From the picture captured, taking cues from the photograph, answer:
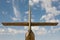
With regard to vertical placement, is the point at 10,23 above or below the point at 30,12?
below

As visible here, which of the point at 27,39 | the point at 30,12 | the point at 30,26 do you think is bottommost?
the point at 27,39

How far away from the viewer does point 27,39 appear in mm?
23312

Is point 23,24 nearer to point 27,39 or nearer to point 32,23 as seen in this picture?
point 32,23

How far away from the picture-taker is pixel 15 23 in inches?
973

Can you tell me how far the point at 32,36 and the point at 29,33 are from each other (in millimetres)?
681

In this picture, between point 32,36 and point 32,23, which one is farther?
point 32,23

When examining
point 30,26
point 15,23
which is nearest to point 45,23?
point 30,26

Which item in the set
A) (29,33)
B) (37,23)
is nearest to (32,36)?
(29,33)

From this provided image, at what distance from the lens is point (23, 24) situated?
25.4 m

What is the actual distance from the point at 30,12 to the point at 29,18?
0.94 m

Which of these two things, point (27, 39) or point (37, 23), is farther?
point (37, 23)

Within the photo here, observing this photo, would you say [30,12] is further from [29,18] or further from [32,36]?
[32,36]

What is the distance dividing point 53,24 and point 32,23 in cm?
318

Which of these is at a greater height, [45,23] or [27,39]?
[45,23]
